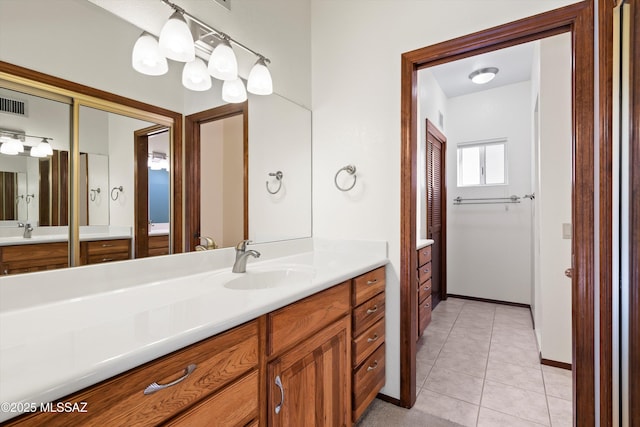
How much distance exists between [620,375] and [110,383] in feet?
5.55

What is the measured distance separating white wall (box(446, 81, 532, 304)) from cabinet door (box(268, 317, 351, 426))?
124 inches

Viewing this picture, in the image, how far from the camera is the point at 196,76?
1.40 metres

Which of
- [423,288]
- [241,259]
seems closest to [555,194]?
[423,288]

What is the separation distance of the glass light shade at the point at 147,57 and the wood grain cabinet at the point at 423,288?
84.9 inches

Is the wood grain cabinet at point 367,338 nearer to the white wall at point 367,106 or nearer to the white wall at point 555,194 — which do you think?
the white wall at point 367,106

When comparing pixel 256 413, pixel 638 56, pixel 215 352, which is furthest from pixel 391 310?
pixel 638 56

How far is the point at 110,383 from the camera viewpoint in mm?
586

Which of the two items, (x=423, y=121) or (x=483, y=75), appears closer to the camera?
(x=423, y=121)

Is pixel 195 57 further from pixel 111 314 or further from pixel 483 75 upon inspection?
pixel 483 75

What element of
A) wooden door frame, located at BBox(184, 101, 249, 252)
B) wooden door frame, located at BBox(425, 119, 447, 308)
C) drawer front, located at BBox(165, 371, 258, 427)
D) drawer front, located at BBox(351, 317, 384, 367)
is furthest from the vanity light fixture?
wooden door frame, located at BBox(425, 119, 447, 308)

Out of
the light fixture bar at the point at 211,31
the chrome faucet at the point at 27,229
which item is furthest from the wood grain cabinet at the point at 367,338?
the light fixture bar at the point at 211,31

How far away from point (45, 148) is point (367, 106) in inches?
62.4

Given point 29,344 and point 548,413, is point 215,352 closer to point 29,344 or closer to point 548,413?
point 29,344

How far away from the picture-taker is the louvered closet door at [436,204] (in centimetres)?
345
